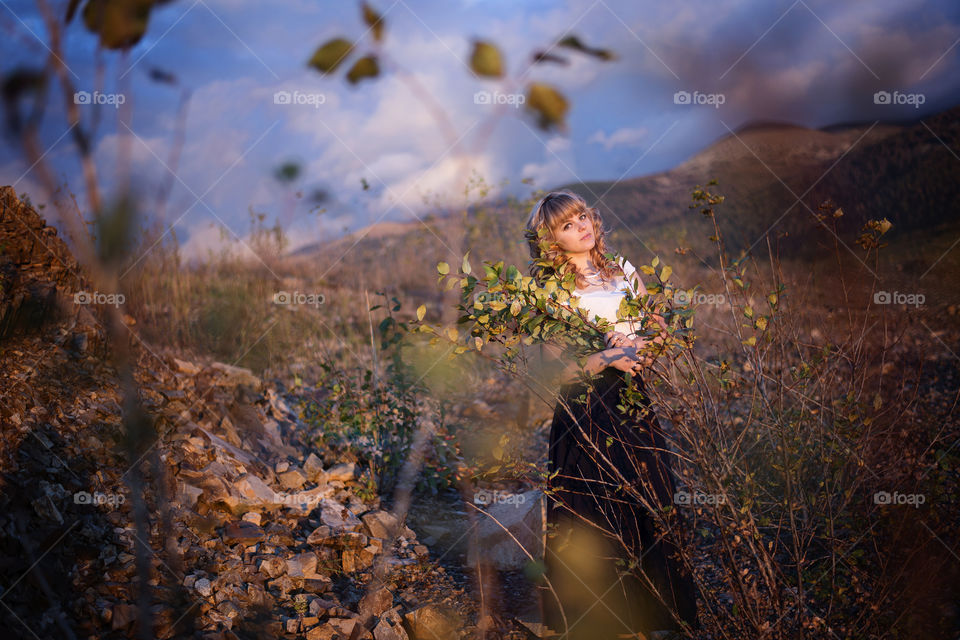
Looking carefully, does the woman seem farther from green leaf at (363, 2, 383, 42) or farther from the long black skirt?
green leaf at (363, 2, 383, 42)

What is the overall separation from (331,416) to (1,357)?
5.70ft

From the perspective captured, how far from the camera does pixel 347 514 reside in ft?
11.6

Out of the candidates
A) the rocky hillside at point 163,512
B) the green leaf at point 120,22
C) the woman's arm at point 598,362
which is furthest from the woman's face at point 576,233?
the green leaf at point 120,22

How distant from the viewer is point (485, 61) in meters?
2.08

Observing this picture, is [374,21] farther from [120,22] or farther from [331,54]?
[120,22]

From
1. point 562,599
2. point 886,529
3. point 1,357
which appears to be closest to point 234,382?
point 1,357

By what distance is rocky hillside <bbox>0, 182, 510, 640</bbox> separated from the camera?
2.43 metres

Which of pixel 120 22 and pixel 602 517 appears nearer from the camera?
pixel 120 22

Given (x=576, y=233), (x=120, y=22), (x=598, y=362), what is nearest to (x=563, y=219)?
(x=576, y=233)

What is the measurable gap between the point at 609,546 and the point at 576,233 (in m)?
1.30

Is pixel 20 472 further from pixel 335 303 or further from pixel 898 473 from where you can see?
pixel 335 303

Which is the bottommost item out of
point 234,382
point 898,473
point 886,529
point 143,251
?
point 886,529

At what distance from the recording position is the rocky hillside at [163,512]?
2432 millimetres

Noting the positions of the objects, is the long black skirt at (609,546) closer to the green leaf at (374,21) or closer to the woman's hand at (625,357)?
A: the woman's hand at (625,357)
